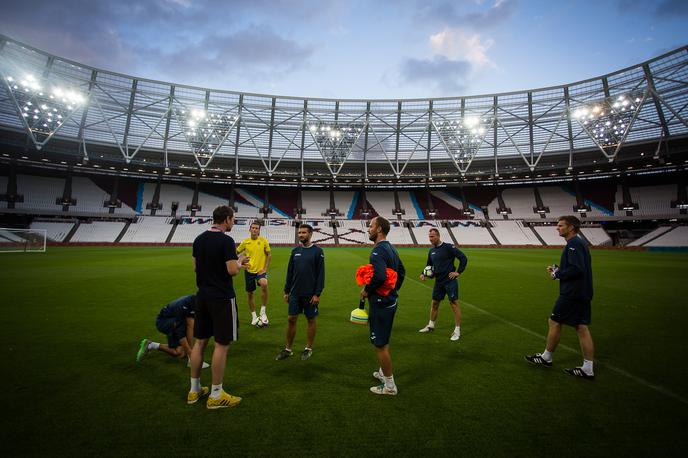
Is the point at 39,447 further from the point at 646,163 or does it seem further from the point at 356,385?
the point at 646,163

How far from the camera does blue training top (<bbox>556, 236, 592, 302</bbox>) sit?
422cm

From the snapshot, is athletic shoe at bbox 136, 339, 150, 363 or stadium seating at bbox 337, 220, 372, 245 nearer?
athletic shoe at bbox 136, 339, 150, 363

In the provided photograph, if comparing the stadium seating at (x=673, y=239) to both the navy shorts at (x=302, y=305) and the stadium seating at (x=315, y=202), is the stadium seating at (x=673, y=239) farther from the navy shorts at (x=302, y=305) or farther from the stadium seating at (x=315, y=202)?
the navy shorts at (x=302, y=305)

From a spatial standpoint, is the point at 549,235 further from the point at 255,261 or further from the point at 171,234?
the point at 171,234

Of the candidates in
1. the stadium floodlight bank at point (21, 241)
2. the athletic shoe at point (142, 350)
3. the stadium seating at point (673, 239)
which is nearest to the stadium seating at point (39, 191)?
the stadium floodlight bank at point (21, 241)

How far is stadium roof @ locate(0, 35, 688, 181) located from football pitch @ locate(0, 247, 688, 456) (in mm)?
36025

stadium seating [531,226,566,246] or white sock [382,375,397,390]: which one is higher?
stadium seating [531,226,566,246]

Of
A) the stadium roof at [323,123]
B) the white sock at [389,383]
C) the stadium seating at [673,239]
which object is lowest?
the white sock at [389,383]

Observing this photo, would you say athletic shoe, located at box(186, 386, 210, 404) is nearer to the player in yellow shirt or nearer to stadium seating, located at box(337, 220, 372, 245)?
the player in yellow shirt

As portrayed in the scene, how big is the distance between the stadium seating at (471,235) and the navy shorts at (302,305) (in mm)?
44746

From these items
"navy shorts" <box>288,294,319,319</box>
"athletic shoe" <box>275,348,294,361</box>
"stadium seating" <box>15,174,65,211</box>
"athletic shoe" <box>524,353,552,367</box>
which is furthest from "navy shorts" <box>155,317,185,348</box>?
"stadium seating" <box>15,174,65,211</box>

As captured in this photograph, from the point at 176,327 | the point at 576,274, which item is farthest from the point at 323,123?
the point at 576,274

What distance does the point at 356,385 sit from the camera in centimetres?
386

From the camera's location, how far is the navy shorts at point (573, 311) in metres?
4.21
